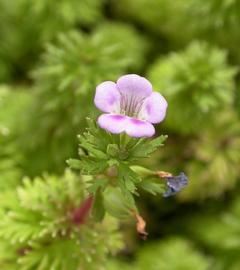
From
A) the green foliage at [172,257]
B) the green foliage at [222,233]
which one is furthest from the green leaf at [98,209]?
the green foliage at [222,233]

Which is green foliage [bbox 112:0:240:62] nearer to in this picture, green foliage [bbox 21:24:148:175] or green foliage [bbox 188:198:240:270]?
green foliage [bbox 21:24:148:175]

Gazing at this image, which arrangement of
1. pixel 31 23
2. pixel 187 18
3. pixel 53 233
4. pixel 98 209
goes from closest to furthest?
1. pixel 98 209
2. pixel 53 233
3. pixel 187 18
4. pixel 31 23

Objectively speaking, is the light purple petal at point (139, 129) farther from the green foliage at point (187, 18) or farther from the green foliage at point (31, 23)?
Result: the green foliage at point (31, 23)

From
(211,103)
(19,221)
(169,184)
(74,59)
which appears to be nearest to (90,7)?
(74,59)

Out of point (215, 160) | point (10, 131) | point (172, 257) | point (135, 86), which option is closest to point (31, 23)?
point (10, 131)

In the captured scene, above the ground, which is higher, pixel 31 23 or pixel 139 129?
pixel 31 23

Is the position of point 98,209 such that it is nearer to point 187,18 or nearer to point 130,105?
point 130,105

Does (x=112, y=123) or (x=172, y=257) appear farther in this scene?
(x=172, y=257)
